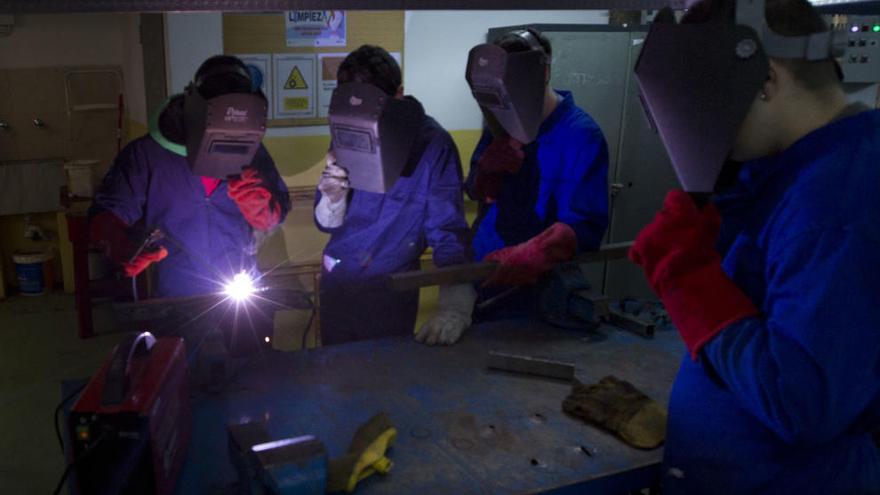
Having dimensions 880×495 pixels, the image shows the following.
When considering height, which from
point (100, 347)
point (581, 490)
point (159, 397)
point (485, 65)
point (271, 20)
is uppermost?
point (271, 20)

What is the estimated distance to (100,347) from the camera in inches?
172

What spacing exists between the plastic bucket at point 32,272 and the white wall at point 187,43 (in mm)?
2284

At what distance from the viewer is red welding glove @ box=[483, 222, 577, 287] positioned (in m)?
2.13

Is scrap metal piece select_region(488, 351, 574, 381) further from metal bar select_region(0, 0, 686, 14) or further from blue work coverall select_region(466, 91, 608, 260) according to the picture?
metal bar select_region(0, 0, 686, 14)

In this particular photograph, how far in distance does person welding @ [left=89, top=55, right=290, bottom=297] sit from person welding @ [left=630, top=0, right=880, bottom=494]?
1.38 metres

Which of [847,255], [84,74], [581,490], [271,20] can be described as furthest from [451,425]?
[84,74]

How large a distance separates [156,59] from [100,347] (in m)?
1.82

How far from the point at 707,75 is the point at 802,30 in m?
0.14

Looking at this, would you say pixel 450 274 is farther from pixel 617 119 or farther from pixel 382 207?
pixel 617 119

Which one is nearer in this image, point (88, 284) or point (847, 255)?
point (847, 255)

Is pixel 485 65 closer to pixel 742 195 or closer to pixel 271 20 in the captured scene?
pixel 742 195

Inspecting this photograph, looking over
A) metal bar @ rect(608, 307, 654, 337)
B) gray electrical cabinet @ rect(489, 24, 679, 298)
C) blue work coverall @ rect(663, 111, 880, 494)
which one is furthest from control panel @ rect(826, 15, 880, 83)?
blue work coverall @ rect(663, 111, 880, 494)

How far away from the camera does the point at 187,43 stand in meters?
3.47

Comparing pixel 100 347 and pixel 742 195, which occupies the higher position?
pixel 742 195
